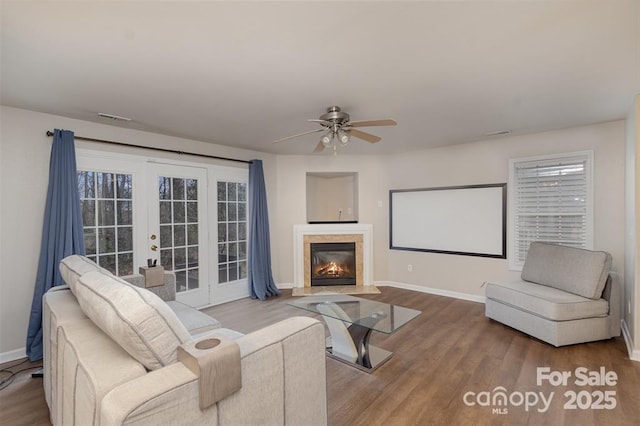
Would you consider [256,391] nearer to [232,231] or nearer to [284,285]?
[232,231]

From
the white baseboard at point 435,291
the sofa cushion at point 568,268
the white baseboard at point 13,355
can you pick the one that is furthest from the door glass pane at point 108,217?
the sofa cushion at point 568,268

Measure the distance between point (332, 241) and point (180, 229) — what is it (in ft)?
8.25

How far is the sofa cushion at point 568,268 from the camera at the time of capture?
10.4ft

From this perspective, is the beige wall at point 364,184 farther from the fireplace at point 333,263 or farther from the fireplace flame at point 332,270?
the fireplace flame at point 332,270

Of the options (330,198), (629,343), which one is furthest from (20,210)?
(629,343)

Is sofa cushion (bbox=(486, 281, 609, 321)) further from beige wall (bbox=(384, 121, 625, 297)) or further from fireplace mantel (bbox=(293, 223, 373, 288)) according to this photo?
fireplace mantel (bbox=(293, 223, 373, 288))

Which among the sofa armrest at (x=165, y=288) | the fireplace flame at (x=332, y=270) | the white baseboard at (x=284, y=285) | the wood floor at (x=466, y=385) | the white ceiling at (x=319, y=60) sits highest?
the white ceiling at (x=319, y=60)

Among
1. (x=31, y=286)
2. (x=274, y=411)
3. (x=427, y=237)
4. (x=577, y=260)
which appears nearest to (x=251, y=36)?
(x=274, y=411)

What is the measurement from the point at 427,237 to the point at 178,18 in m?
4.63

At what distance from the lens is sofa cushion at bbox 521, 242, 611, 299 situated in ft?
10.4

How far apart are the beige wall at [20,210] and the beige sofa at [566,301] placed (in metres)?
5.08

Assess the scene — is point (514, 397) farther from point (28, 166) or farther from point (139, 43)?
point (28, 166)

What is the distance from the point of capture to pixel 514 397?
2271 millimetres

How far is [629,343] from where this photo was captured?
2934mm
